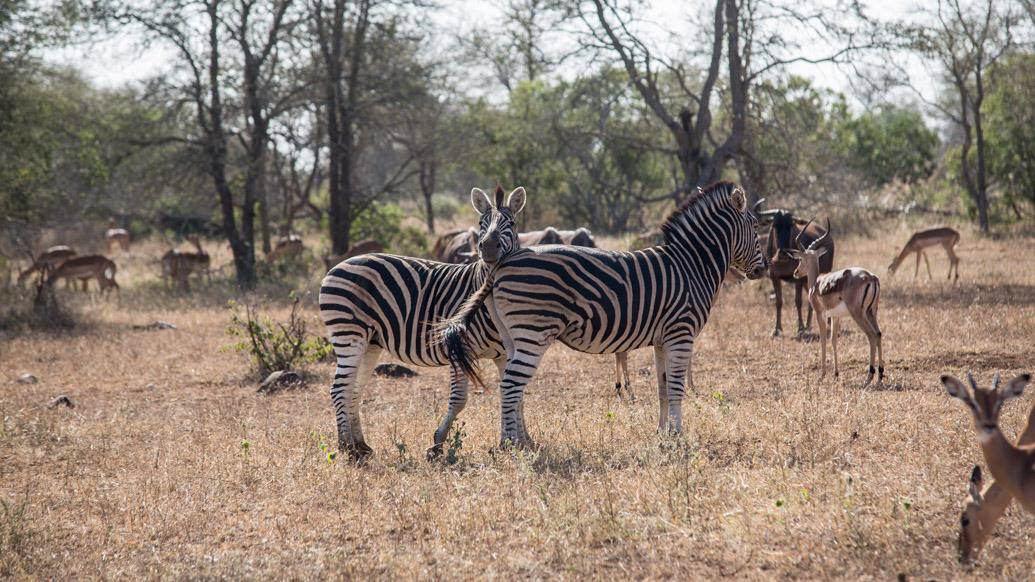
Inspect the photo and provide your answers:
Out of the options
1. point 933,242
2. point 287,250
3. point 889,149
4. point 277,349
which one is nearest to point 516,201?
point 277,349

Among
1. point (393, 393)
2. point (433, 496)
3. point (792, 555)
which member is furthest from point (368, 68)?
point (792, 555)

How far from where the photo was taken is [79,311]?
17.8 m

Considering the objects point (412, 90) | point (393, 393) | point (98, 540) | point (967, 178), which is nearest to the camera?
point (98, 540)

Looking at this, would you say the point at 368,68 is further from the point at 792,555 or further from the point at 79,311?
the point at 792,555

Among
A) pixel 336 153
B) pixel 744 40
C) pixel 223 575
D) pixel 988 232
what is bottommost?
pixel 223 575

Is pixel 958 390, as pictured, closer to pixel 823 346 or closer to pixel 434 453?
pixel 434 453

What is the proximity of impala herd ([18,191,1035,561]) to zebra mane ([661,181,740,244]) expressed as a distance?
2.86 ft

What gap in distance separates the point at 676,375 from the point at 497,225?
6.13 ft

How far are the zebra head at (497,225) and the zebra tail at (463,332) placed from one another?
0.55 feet

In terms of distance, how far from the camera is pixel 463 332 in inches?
277

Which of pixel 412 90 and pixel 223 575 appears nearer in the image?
pixel 223 575

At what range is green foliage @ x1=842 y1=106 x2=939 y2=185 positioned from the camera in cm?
3750

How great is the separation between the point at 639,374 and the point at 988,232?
55.5 ft

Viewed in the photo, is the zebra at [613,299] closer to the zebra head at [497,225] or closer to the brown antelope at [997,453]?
the zebra head at [497,225]
